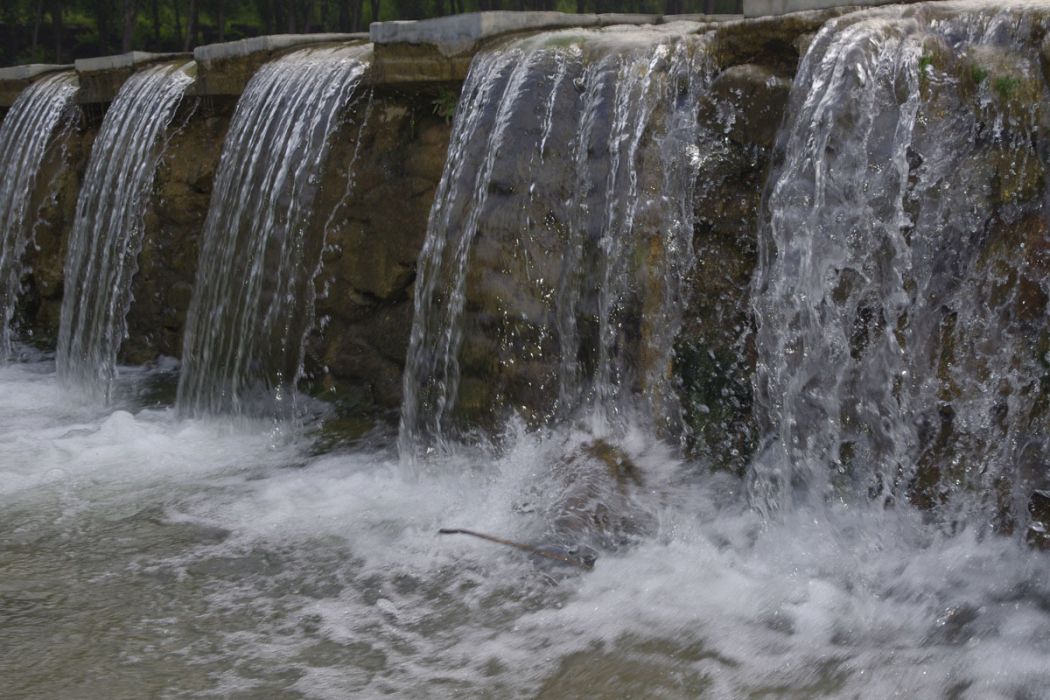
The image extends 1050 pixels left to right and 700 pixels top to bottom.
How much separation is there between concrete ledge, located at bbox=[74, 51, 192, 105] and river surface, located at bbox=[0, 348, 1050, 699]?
373 centimetres

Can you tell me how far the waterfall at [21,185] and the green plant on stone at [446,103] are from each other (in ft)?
13.5

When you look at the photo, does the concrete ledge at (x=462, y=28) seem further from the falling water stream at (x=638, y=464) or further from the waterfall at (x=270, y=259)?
the waterfall at (x=270, y=259)

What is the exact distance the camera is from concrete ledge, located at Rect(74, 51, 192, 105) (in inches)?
316

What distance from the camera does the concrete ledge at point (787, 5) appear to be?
457cm

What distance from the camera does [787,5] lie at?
4859mm

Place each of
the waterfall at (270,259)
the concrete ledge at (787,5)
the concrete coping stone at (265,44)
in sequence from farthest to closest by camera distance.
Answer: the concrete coping stone at (265,44) → the waterfall at (270,259) → the concrete ledge at (787,5)

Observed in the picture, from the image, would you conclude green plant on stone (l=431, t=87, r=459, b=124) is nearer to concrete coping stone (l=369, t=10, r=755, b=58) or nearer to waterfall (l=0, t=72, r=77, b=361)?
concrete coping stone (l=369, t=10, r=755, b=58)

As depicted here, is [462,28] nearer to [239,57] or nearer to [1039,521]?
[239,57]

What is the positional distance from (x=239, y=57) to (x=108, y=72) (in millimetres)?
1689

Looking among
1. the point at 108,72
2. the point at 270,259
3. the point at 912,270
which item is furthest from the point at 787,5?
the point at 108,72

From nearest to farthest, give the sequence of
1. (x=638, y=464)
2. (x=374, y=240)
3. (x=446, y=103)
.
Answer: (x=638, y=464) → (x=446, y=103) → (x=374, y=240)

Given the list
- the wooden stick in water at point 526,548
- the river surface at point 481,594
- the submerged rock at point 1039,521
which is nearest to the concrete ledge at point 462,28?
the river surface at point 481,594

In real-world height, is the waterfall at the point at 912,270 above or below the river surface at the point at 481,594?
above

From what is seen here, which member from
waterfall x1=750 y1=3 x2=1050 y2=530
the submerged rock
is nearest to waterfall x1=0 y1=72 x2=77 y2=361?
waterfall x1=750 y1=3 x2=1050 y2=530
